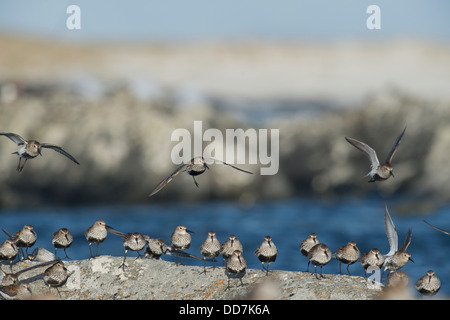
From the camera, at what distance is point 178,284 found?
393 inches

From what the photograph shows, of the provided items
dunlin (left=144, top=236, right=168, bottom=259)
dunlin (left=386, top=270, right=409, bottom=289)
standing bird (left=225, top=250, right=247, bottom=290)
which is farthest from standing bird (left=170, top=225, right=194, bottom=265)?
dunlin (left=386, top=270, right=409, bottom=289)

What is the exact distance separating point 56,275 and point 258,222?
53.6 feet

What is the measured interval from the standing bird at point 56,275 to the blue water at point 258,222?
10748 mm

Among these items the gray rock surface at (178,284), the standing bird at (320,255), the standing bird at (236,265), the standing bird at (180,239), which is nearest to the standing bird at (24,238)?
the gray rock surface at (178,284)

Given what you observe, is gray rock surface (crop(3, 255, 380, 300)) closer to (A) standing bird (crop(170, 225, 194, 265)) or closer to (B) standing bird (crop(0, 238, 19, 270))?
(B) standing bird (crop(0, 238, 19, 270))

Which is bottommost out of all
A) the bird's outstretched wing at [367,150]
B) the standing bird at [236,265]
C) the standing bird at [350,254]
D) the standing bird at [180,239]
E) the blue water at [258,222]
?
the standing bird at [236,265]

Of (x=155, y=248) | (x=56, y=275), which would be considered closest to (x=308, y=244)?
(x=155, y=248)

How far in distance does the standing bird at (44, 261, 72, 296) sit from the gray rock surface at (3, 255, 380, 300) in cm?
12

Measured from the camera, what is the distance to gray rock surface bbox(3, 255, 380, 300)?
951 centimetres

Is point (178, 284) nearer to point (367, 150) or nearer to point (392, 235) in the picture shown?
point (392, 235)

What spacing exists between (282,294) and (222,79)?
42.0m

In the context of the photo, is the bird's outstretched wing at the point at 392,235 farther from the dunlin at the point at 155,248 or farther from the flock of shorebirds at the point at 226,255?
the dunlin at the point at 155,248

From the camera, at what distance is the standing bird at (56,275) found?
997cm

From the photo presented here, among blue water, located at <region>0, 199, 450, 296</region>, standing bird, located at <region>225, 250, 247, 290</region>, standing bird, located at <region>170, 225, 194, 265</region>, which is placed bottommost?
standing bird, located at <region>225, 250, 247, 290</region>
